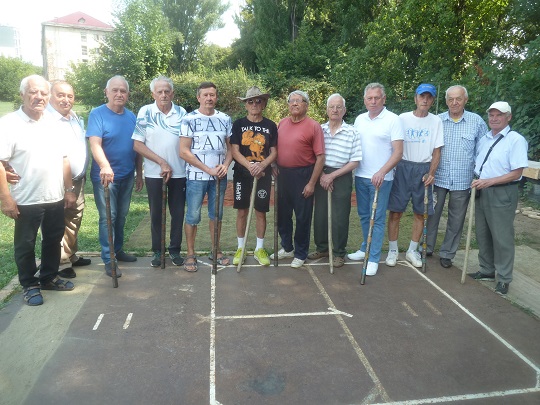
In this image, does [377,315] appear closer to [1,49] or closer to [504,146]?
[504,146]

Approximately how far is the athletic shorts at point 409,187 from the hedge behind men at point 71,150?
11.6ft

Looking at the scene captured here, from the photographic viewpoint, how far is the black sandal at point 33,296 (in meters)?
4.06

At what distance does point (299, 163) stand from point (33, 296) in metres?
3.00

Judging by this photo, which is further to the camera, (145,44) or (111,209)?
(145,44)

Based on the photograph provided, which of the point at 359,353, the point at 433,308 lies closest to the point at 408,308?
the point at 433,308

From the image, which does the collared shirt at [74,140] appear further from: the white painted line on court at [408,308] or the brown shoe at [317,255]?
the white painted line on court at [408,308]

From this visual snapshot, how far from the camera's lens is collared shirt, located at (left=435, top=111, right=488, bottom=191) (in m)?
4.94

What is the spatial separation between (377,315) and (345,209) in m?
1.46

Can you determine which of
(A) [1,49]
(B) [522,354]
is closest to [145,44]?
(B) [522,354]

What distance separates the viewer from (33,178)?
382 centimetres

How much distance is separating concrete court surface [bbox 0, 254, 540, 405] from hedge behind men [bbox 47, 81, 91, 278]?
32cm

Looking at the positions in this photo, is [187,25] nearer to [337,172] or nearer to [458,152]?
[337,172]

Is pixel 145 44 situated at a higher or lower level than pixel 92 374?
higher

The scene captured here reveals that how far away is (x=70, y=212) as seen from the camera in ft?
15.6
